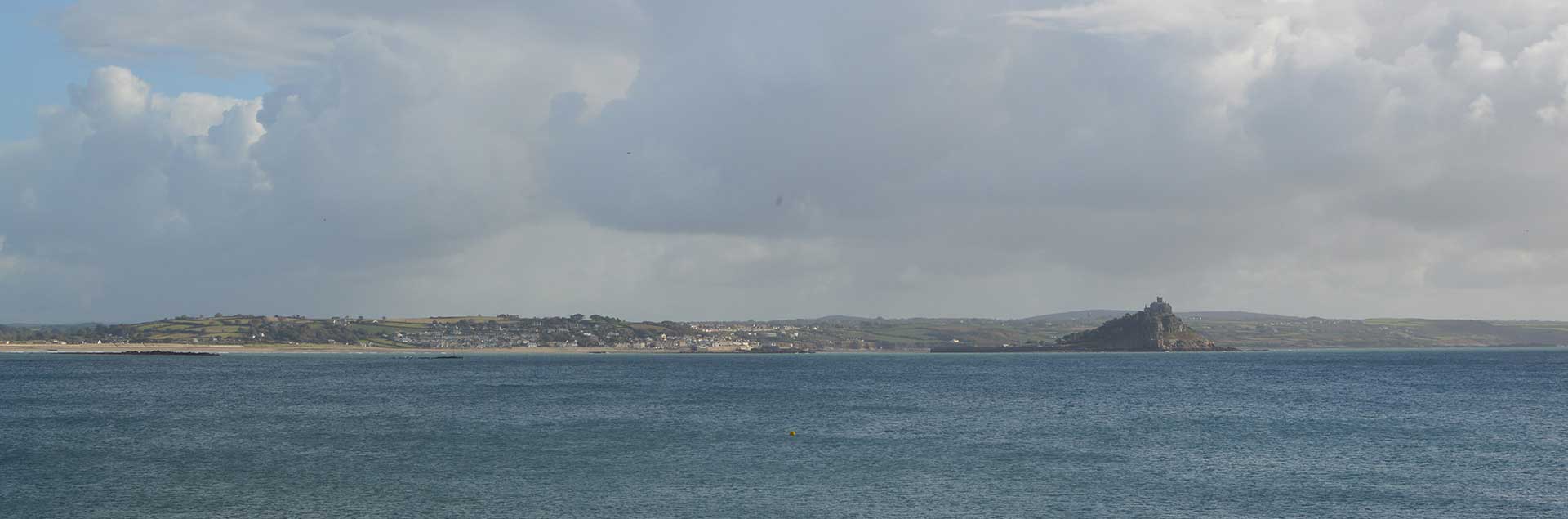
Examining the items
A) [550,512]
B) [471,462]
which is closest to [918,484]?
[550,512]

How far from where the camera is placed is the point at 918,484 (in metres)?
51.5

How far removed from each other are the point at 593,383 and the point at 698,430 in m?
66.0

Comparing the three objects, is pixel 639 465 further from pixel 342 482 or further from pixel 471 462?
pixel 342 482

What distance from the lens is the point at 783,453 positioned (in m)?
62.7

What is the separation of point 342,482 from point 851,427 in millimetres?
34756

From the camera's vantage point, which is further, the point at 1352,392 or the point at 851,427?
the point at 1352,392

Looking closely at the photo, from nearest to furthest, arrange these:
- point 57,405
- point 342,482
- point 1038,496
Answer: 1. point 1038,496
2. point 342,482
3. point 57,405

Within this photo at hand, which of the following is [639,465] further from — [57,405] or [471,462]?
[57,405]

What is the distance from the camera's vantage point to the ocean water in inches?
1843

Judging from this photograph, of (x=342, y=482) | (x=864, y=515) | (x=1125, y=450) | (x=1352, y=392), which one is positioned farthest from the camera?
(x=1352, y=392)

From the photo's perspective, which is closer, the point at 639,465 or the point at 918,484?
the point at 918,484

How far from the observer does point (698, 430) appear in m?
74.8

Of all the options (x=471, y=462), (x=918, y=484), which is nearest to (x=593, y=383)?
(x=471, y=462)

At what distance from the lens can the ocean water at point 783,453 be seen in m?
46.8
